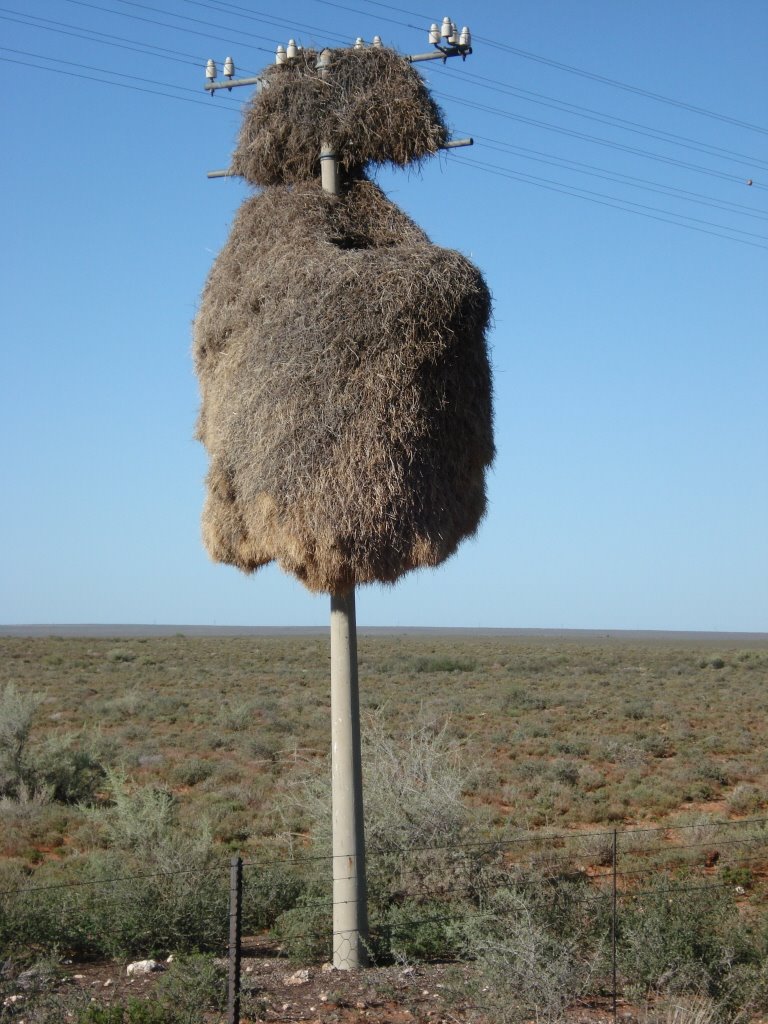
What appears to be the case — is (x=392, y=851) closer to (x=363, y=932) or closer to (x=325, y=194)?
(x=363, y=932)

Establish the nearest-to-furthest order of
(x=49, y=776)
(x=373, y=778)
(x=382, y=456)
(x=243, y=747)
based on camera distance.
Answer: (x=382, y=456) < (x=373, y=778) < (x=49, y=776) < (x=243, y=747)

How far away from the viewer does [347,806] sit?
7.26 metres

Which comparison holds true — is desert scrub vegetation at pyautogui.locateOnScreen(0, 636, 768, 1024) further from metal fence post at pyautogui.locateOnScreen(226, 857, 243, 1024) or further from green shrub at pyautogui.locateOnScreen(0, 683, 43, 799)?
metal fence post at pyautogui.locateOnScreen(226, 857, 243, 1024)

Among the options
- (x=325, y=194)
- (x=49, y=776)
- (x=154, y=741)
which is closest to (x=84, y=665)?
(x=154, y=741)

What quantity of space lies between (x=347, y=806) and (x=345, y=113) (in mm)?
5299

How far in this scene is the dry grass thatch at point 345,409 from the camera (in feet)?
22.6

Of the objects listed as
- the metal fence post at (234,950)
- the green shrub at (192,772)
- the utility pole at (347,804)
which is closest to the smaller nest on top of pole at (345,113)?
the utility pole at (347,804)

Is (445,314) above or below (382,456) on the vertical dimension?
above

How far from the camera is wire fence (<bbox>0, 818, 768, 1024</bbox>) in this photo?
7559mm

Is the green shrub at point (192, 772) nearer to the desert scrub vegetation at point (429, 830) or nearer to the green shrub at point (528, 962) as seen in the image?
the desert scrub vegetation at point (429, 830)

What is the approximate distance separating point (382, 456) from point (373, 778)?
4322 mm

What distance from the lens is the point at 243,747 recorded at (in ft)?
64.1

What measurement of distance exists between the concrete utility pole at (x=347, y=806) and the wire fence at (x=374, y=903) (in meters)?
0.10

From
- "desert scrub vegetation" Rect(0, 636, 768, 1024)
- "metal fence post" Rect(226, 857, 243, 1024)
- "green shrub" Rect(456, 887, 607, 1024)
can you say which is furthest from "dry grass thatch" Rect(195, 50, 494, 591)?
"desert scrub vegetation" Rect(0, 636, 768, 1024)
